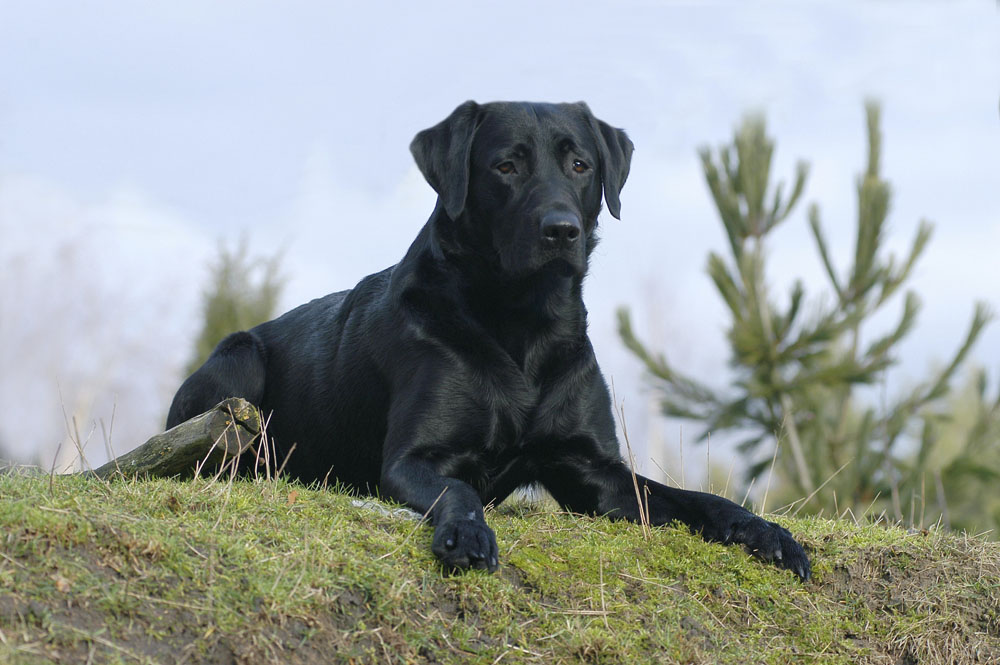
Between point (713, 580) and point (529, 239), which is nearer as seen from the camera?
point (713, 580)

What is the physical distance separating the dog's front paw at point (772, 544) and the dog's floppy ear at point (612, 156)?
4.48ft

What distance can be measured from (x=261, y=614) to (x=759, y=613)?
1.69m

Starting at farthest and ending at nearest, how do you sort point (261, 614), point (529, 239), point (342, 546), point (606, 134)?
point (606, 134), point (529, 239), point (342, 546), point (261, 614)

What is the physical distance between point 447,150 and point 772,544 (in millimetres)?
2035

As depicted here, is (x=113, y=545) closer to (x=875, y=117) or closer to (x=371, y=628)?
(x=371, y=628)

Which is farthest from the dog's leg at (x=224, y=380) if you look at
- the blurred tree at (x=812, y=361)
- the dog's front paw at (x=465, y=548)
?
the blurred tree at (x=812, y=361)

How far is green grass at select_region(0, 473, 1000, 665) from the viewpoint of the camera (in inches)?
91.7

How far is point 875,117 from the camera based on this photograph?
1154cm

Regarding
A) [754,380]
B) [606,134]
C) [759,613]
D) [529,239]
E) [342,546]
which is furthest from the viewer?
[754,380]

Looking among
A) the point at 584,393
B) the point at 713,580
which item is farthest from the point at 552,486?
the point at 713,580

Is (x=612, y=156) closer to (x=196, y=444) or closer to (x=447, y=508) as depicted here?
(x=447, y=508)

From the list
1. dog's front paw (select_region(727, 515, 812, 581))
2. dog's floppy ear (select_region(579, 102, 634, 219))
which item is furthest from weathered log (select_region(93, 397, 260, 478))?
dog's front paw (select_region(727, 515, 812, 581))

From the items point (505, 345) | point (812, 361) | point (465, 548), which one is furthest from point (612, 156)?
point (812, 361)

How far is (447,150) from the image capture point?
389 cm
